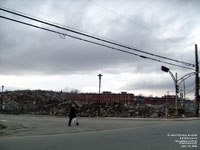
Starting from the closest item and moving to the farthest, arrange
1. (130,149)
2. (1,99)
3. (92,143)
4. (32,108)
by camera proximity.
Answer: (130,149) < (92,143) < (32,108) < (1,99)

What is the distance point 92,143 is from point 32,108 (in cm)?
3487

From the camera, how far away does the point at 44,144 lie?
8.81 metres

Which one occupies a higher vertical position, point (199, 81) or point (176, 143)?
point (199, 81)

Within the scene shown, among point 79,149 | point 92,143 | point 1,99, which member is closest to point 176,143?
point 92,143

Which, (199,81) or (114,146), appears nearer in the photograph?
(114,146)

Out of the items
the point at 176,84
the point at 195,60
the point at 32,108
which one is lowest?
the point at 32,108

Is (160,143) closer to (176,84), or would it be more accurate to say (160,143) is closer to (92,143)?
(92,143)

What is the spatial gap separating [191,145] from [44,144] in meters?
6.39

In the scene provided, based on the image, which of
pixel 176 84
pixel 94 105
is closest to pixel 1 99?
pixel 94 105

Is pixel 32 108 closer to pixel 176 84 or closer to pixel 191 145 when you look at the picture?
pixel 176 84

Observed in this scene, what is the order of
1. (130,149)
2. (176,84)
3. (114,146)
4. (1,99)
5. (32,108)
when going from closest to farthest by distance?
(130,149), (114,146), (176,84), (32,108), (1,99)

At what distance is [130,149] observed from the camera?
26.4 feet

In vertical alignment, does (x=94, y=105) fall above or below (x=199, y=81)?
below

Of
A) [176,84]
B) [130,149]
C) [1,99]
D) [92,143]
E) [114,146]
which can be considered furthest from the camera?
[1,99]
